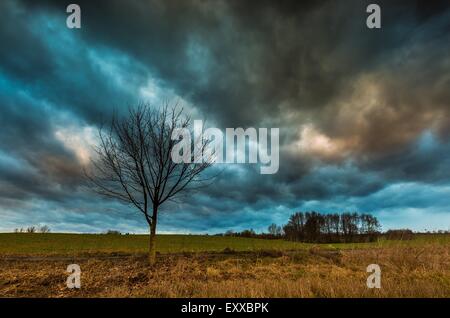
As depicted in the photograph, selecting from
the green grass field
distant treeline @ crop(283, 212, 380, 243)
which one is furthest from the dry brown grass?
distant treeline @ crop(283, 212, 380, 243)

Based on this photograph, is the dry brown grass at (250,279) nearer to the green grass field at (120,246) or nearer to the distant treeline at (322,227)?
the green grass field at (120,246)

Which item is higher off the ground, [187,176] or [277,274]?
[187,176]

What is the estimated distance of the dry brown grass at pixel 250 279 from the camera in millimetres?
8078

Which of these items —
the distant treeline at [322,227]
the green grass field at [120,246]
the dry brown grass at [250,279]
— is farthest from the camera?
the distant treeline at [322,227]

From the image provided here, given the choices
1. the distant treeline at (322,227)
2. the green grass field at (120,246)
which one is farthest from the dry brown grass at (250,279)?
the distant treeline at (322,227)

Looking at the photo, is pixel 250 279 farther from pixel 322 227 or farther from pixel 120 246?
pixel 322 227

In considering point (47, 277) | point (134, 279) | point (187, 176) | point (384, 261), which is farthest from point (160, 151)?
point (384, 261)

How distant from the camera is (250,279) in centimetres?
1120

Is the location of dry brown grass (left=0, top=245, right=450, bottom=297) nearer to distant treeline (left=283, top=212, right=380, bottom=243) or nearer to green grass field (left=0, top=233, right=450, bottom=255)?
green grass field (left=0, top=233, right=450, bottom=255)

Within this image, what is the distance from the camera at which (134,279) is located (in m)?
11.0

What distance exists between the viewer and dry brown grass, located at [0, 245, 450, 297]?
26.5 ft
